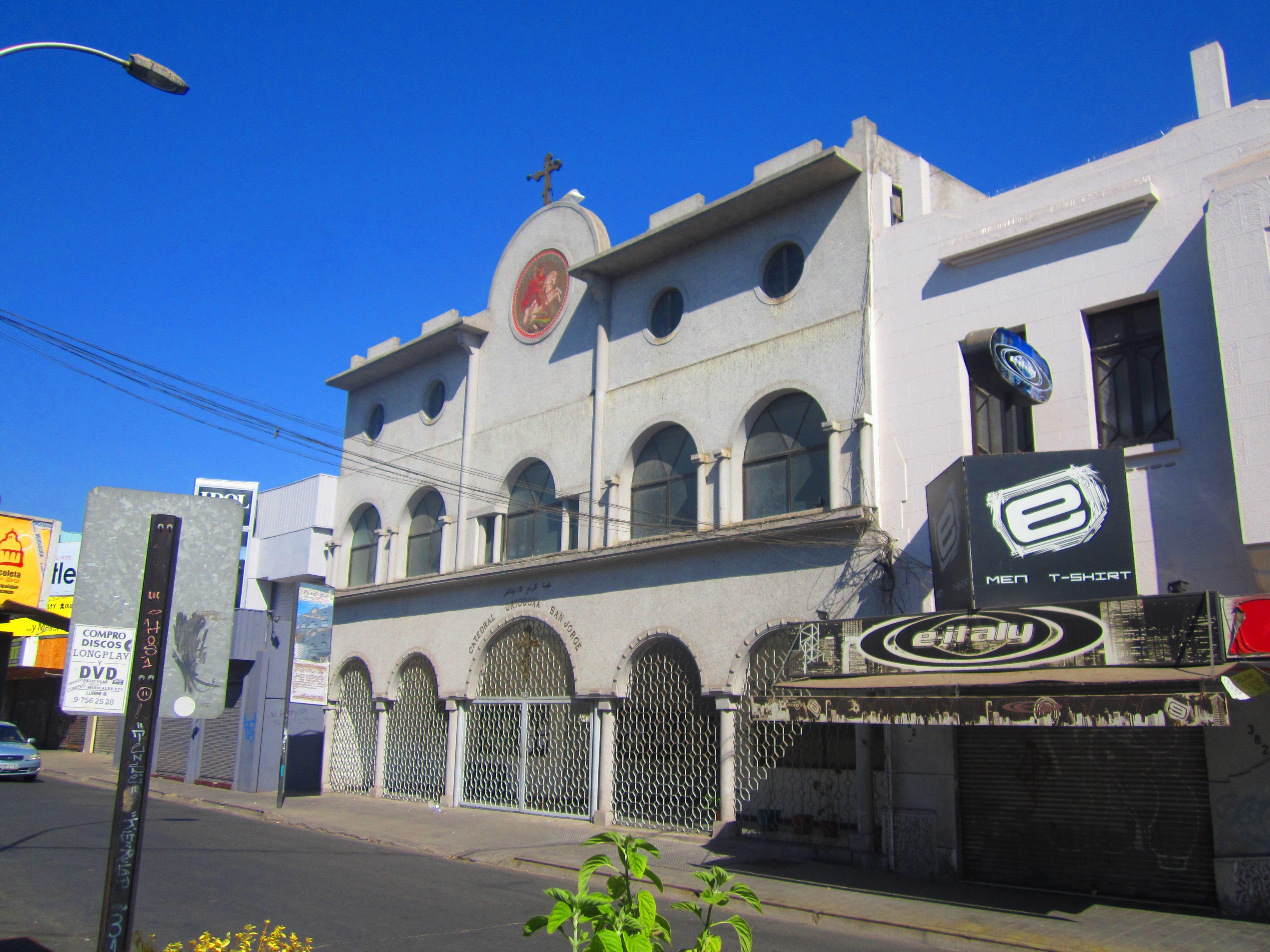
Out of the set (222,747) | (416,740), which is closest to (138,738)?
(416,740)

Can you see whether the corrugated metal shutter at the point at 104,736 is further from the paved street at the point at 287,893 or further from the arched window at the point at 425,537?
the paved street at the point at 287,893


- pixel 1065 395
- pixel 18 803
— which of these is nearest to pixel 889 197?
pixel 1065 395

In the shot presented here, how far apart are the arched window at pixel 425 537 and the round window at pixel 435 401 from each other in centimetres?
187

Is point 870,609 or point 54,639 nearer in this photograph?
point 870,609

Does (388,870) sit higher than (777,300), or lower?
lower

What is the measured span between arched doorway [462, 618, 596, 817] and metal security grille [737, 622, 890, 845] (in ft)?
Result: 11.2

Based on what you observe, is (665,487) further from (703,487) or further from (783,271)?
(783,271)

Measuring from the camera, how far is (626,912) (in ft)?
11.5

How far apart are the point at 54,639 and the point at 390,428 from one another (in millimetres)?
21562

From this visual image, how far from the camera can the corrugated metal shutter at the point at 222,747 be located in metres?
23.5

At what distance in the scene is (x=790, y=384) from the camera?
49.5 feet

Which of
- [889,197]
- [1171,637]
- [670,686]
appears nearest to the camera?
[1171,637]

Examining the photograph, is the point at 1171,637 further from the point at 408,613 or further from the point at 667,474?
the point at 408,613

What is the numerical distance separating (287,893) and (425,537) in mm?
12464
